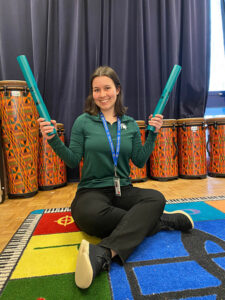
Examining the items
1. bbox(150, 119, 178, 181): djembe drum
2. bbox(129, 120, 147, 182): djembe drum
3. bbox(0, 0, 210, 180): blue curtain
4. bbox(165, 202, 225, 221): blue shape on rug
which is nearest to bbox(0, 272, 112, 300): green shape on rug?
bbox(165, 202, 225, 221): blue shape on rug

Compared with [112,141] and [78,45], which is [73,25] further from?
[112,141]

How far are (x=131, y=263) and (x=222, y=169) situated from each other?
186 centimetres

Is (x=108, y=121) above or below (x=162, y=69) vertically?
below

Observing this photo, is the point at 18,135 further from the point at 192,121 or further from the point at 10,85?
the point at 192,121

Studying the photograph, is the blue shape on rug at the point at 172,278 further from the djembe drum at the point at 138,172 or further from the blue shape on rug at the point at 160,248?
the djembe drum at the point at 138,172

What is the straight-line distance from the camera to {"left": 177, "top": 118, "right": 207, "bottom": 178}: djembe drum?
226 cm

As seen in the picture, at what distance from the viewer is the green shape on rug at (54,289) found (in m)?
0.61

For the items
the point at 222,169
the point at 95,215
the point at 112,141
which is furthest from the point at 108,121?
the point at 222,169

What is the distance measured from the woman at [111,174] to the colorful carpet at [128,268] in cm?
7

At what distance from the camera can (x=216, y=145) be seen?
7.52ft

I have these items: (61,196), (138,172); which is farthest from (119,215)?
(138,172)

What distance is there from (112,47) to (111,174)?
5.54 feet

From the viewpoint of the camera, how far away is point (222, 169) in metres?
2.28

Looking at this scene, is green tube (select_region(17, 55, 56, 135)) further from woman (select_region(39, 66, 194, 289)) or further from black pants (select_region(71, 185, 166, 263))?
black pants (select_region(71, 185, 166, 263))
